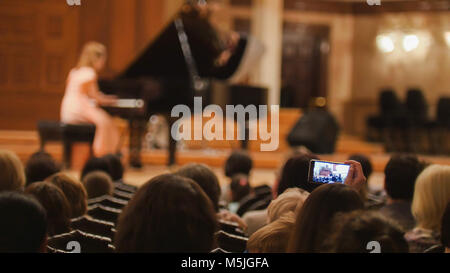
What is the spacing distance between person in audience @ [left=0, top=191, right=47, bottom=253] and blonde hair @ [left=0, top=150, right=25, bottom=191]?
1.03m

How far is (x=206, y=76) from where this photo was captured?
7801mm

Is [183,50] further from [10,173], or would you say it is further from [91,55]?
[10,173]

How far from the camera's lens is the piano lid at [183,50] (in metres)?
7.27

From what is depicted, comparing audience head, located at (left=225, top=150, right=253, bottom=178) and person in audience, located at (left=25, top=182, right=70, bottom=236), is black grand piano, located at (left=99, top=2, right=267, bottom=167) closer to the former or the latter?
audience head, located at (left=225, top=150, right=253, bottom=178)

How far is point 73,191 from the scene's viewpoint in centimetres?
234

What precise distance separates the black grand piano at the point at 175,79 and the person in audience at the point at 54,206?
491 centimetres

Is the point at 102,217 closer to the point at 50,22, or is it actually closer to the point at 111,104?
the point at 111,104

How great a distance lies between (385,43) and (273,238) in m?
10.8

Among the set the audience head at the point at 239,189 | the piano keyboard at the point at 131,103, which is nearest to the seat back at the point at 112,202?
the audience head at the point at 239,189

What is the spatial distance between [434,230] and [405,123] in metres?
8.30

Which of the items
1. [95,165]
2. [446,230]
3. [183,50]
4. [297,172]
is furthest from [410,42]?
[446,230]

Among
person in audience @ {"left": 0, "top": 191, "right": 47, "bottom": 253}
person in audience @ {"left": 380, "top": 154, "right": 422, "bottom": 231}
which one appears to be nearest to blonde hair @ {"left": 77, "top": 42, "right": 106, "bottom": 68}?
person in audience @ {"left": 380, "top": 154, "right": 422, "bottom": 231}

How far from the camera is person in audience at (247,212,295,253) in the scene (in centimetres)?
167

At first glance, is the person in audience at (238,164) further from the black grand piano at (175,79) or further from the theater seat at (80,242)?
the black grand piano at (175,79)
